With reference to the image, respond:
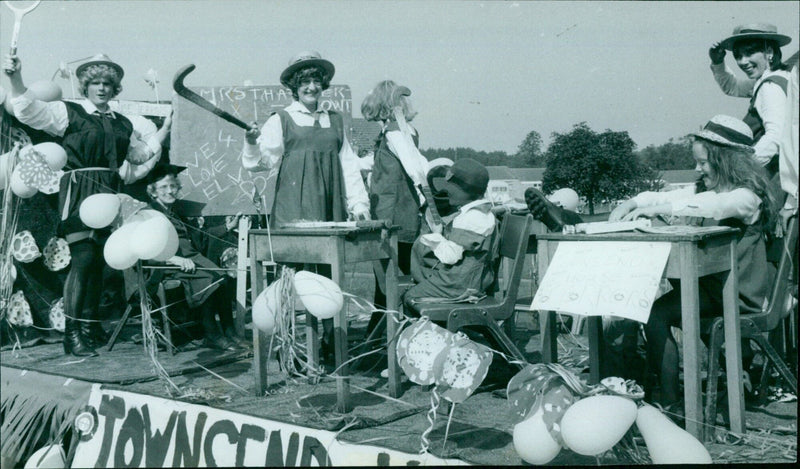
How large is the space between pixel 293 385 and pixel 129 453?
0.88 meters

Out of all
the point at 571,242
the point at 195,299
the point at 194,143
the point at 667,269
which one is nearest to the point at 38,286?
the point at 195,299

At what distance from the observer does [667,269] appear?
2760 mm

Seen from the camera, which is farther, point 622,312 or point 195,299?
point 195,299

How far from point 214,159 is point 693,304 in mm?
3788

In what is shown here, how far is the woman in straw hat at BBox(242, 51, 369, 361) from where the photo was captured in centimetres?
399

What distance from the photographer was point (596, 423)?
7.54 ft

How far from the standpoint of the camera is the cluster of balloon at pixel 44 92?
14.0ft

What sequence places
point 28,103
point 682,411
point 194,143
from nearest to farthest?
point 682,411
point 28,103
point 194,143

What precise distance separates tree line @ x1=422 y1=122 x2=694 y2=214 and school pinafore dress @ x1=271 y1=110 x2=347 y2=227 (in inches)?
154

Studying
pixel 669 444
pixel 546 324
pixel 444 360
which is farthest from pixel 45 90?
pixel 669 444

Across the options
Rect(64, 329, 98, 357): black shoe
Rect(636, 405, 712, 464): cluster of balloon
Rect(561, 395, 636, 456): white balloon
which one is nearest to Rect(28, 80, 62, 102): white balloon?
Rect(64, 329, 98, 357): black shoe

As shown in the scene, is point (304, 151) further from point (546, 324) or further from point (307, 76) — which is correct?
point (546, 324)

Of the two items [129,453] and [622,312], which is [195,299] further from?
[622,312]

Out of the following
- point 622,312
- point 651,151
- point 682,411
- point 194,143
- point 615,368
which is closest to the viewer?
point 622,312
